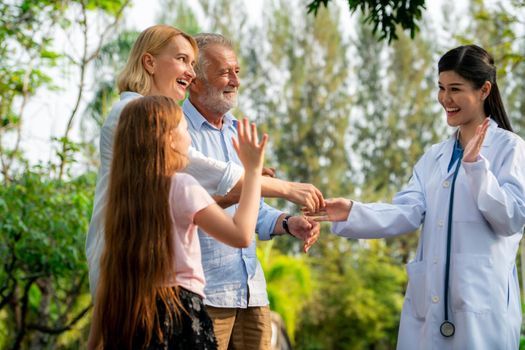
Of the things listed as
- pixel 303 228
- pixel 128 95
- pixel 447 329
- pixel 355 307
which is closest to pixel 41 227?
pixel 303 228

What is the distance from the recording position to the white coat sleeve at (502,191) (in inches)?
151

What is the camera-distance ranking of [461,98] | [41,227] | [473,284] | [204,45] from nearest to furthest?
[473,284] < [461,98] < [204,45] < [41,227]

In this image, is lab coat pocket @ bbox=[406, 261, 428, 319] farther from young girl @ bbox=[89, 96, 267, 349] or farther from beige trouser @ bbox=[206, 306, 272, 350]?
young girl @ bbox=[89, 96, 267, 349]

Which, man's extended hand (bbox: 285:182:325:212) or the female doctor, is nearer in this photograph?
man's extended hand (bbox: 285:182:325:212)

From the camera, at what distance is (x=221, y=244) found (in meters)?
3.97

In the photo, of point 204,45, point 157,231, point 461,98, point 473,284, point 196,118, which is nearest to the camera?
point 157,231

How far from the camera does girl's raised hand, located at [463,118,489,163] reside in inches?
150

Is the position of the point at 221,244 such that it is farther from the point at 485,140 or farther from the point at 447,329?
the point at 485,140

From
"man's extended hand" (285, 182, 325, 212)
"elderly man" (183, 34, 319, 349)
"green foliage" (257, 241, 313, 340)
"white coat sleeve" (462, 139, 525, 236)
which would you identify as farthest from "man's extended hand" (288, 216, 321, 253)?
"green foliage" (257, 241, 313, 340)

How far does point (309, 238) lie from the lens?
4320 millimetres

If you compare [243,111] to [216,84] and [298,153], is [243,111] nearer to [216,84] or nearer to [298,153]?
[298,153]

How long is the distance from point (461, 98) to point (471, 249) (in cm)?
67

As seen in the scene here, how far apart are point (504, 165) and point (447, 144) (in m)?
0.35

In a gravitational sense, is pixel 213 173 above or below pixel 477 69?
below
